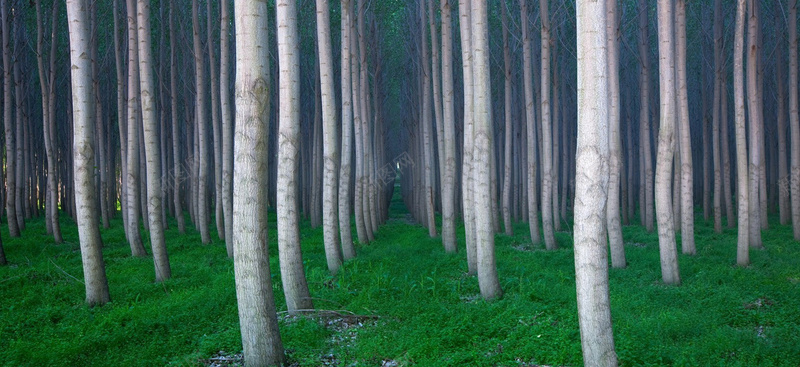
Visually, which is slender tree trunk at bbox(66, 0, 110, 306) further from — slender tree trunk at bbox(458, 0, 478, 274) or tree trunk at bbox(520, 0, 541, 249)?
tree trunk at bbox(520, 0, 541, 249)

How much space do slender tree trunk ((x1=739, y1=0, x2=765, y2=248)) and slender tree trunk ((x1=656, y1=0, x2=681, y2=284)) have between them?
10.7ft

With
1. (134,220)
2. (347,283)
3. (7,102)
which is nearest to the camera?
(347,283)

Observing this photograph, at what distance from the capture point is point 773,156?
21.7 meters

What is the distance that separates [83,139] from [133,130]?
2.94 metres

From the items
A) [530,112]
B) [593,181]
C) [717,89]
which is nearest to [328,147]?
[530,112]

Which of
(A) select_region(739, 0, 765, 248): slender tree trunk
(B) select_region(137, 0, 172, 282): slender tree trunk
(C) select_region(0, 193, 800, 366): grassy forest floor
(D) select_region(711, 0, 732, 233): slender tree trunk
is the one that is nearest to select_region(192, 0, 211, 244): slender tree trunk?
(C) select_region(0, 193, 800, 366): grassy forest floor

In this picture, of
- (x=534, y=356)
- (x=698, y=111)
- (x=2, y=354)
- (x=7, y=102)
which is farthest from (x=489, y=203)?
(x=698, y=111)

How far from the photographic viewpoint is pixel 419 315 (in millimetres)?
7262

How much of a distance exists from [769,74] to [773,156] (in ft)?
11.1

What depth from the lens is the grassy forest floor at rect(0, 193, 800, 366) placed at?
5.83 metres

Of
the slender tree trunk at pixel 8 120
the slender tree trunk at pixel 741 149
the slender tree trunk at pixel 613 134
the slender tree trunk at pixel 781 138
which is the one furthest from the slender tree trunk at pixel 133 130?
→ the slender tree trunk at pixel 781 138

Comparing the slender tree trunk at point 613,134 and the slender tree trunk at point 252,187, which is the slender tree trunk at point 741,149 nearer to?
the slender tree trunk at point 613,134

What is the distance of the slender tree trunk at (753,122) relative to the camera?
37.1 ft

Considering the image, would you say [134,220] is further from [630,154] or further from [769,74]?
[769,74]
